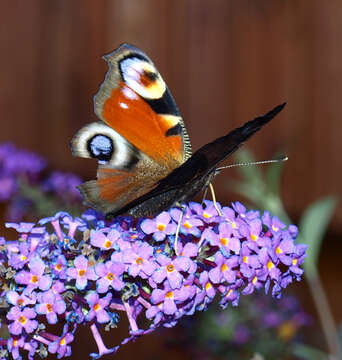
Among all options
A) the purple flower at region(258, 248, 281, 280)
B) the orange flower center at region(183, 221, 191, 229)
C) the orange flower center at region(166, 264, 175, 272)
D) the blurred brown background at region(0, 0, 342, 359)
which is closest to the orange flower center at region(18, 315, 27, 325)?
the orange flower center at region(166, 264, 175, 272)

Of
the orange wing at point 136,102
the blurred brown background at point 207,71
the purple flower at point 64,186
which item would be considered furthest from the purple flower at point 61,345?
the blurred brown background at point 207,71

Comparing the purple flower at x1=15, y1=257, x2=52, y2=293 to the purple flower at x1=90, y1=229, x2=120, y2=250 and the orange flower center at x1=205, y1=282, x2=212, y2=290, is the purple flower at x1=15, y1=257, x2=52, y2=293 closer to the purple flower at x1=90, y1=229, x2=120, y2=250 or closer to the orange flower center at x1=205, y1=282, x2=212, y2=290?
the purple flower at x1=90, y1=229, x2=120, y2=250

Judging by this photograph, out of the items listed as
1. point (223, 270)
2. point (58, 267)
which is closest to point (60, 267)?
point (58, 267)

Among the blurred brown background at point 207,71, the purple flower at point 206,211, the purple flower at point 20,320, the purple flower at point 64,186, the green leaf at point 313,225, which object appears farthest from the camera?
the blurred brown background at point 207,71

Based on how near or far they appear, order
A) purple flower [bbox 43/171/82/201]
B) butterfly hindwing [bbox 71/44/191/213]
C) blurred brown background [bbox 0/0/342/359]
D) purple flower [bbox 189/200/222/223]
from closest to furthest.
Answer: purple flower [bbox 189/200/222/223] < butterfly hindwing [bbox 71/44/191/213] < purple flower [bbox 43/171/82/201] < blurred brown background [bbox 0/0/342/359]

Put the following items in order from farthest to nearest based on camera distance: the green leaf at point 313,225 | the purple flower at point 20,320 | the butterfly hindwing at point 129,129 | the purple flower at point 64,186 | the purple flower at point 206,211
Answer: the purple flower at point 64,186, the green leaf at point 313,225, the butterfly hindwing at point 129,129, the purple flower at point 206,211, the purple flower at point 20,320

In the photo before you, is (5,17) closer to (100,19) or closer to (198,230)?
(100,19)

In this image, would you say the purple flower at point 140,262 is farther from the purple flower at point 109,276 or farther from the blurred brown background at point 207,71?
the blurred brown background at point 207,71

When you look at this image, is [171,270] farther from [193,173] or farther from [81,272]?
[193,173]
